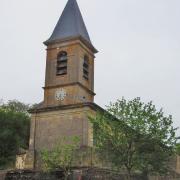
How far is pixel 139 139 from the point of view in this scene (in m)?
25.2

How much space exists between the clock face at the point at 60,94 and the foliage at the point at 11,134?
12173mm

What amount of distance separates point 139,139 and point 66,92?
12.3m

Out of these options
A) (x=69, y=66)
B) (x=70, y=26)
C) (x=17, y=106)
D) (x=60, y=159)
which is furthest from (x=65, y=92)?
(x=17, y=106)

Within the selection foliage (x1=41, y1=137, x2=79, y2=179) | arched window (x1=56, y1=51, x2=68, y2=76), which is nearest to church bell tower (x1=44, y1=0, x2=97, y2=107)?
arched window (x1=56, y1=51, x2=68, y2=76)

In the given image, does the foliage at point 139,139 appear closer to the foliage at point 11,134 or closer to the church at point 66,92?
the church at point 66,92

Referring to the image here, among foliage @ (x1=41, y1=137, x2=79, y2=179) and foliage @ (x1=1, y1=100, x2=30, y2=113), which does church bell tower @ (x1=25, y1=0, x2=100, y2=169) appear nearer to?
foliage @ (x1=41, y1=137, x2=79, y2=179)

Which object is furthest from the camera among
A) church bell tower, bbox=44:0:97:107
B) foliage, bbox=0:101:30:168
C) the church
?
foliage, bbox=0:101:30:168

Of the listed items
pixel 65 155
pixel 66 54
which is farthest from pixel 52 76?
pixel 65 155

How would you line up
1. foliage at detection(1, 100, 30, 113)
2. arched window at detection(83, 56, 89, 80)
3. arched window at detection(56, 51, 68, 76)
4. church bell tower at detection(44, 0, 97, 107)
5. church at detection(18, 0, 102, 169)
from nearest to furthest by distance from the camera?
church at detection(18, 0, 102, 169), church bell tower at detection(44, 0, 97, 107), arched window at detection(56, 51, 68, 76), arched window at detection(83, 56, 89, 80), foliage at detection(1, 100, 30, 113)

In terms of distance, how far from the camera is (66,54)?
37.3 m

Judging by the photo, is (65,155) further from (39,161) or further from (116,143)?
(39,161)

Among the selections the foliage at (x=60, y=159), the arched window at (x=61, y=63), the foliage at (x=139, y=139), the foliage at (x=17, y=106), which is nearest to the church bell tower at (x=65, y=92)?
the arched window at (x=61, y=63)

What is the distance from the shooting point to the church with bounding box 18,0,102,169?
113 ft

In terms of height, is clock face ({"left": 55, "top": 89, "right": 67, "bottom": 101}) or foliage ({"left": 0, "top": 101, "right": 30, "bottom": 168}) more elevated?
clock face ({"left": 55, "top": 89, "right": 67, "bottom": 101})
